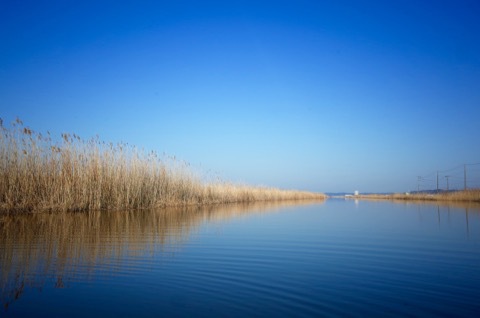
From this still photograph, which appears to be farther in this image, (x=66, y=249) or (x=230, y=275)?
(x=66, y=249)

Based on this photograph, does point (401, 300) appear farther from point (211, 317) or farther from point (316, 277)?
point (211, 317)

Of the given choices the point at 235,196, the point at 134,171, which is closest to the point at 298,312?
the point at 134,171

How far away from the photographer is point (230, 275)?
3.11 meters

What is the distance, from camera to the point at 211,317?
2.03 m

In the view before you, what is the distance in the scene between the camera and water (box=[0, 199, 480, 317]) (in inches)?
87.1

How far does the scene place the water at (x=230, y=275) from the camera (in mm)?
2213

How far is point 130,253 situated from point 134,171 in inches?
368

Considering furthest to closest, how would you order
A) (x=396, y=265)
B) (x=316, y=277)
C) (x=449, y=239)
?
(x=449, y=239) < (x=396, y=265) < (x=316, y=277)

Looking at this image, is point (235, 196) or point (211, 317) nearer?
point (211, 317)

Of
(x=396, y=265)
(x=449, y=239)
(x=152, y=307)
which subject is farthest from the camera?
(x=449, y=239)

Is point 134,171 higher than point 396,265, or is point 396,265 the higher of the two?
point 134,171

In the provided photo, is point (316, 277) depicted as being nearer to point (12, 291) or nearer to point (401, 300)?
point (401, 300)

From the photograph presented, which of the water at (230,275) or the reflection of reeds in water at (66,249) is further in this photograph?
the reflection of reeds in water at (66,249)

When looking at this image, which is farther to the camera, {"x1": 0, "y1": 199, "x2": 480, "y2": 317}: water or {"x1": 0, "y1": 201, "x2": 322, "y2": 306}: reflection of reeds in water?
{"x1": 0, "y1": 201, "x2": 322, "y2": 306}: reflection of reeds in water
